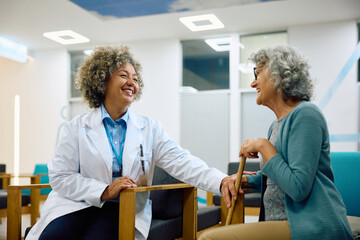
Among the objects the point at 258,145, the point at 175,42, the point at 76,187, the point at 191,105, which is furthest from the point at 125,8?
the point at 258,145

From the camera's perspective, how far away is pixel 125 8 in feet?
21.1

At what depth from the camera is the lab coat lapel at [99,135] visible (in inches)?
Result: 86.4

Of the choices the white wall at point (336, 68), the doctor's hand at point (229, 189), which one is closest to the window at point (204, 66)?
the white wall at point (336, 68)

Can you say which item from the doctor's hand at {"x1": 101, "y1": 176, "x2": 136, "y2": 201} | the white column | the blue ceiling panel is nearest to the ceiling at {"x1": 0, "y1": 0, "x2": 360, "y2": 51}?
the blue ceiling panel

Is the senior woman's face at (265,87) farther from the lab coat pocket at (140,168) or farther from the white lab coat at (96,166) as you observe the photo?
the lab coat pocket at (140,168)

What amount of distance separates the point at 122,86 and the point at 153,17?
4.87 m

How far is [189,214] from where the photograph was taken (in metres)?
2.52

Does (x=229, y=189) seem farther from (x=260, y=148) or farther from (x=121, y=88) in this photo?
(x=121, y=88)

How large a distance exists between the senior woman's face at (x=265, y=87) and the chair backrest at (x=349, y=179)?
3.28 feet

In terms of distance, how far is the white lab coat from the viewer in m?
2.10

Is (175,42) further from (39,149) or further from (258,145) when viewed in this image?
(258,145)

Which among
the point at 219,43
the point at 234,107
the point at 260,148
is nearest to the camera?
the point at 260,148

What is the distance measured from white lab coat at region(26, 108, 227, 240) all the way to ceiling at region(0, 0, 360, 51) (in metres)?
4.02

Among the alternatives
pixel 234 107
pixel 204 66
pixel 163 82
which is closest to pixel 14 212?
pixel 234 107
